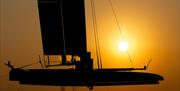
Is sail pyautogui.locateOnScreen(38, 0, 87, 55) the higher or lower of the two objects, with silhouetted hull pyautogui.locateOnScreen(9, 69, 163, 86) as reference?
higher

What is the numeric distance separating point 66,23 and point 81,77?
1.59 ft

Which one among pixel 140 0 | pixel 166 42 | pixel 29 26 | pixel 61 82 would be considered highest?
pixel 140 0

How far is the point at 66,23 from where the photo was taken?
185 cm

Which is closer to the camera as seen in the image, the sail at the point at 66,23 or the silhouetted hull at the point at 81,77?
the silhouetted hull at the point at 81,77

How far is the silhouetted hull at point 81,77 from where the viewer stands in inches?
58.6

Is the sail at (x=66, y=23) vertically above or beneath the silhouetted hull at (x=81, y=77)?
above

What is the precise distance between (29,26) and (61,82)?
50.6 inches

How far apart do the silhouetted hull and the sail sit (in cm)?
32

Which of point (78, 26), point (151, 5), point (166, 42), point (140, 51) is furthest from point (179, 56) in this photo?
point (78, 26)

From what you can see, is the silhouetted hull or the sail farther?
the sail

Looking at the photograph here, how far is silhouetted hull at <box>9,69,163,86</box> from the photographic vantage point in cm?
149

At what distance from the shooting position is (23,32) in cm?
268

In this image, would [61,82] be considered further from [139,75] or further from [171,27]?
[171,27]

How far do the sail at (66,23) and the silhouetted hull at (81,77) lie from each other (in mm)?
325
